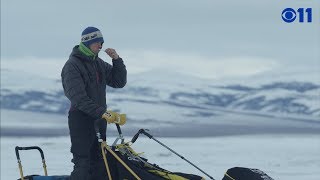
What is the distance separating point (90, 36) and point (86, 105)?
0.64 m

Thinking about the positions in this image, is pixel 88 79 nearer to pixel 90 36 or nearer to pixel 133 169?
pixel 90 36

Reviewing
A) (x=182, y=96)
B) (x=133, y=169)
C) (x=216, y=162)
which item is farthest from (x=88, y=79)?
(x=182, y=96)

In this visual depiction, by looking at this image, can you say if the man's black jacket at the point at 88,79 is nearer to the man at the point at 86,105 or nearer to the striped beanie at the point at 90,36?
the man at the point at 86,105

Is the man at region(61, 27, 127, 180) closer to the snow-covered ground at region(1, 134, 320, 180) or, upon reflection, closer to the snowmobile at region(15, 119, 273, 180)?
the snowmobile at region(15, 119, 273, 180)

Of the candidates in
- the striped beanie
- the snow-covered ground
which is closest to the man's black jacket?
the striped beanie

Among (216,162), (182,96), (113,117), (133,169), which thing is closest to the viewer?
(113,117)

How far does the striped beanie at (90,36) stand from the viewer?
5.88 m

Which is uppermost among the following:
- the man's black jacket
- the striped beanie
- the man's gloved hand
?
the striped beanie

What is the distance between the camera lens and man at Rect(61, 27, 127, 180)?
18.7ft

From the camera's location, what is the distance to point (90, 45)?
19.3 feet

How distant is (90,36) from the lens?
5895mm

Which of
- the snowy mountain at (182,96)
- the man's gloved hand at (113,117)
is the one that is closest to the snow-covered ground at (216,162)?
the man's gloved hand at (113,117)

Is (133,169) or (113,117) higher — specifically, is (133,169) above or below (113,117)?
below

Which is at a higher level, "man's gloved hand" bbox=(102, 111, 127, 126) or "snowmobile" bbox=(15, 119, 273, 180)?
"man's gloved hand" bbox=(102, 111, 127, 126)
